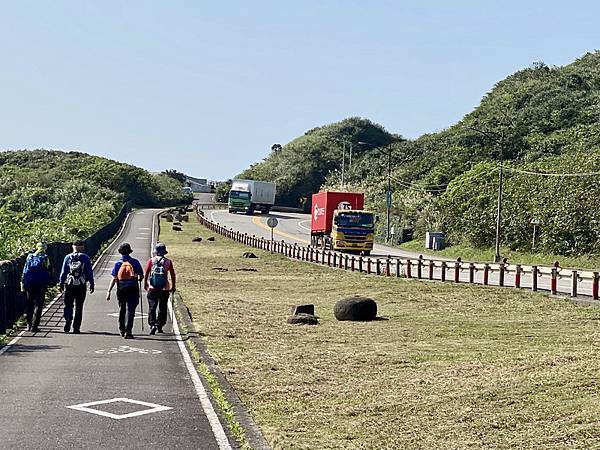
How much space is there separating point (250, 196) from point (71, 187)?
34.6 m

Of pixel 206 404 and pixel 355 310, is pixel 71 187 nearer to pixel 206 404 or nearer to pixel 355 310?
pixel 355 310

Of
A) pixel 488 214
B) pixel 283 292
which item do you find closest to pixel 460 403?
pixel 283 292

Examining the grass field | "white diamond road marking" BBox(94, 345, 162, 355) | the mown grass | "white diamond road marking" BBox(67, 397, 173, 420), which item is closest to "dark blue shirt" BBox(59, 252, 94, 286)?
"white diamond road marking" BBox(94, 345, 162, 355)

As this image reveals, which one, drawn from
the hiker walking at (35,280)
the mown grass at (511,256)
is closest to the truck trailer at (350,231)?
the mown grass at (511,256)

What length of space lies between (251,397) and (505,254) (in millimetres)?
47654

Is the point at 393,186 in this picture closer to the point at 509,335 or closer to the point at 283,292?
the point at 283,292

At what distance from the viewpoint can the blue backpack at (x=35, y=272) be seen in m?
20.0

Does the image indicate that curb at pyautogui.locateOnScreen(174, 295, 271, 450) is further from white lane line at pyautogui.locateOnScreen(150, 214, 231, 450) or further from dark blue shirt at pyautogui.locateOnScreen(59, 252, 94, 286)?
dark blue shirt at pyautogui.locateOnScreen(59, 252, 94, 286)

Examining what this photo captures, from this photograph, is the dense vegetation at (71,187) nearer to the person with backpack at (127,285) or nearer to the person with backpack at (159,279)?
the person with backpack at (159,279)

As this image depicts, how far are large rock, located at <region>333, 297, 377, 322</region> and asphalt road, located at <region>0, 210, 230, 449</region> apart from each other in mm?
5051

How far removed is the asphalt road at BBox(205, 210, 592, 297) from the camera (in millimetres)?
33219

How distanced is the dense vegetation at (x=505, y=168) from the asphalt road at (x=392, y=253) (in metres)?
4.98

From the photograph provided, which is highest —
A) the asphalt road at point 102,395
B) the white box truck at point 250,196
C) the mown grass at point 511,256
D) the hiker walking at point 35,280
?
the white box truck at point 250,196

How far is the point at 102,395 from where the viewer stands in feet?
41.2
